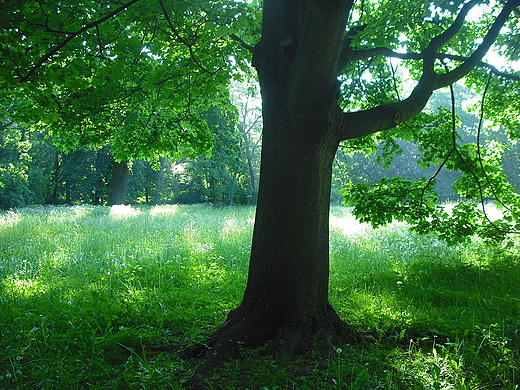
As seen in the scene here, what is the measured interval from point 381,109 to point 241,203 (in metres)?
31.2

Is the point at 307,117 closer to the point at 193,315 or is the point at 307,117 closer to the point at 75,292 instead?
the point at 193,315

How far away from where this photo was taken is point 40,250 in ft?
27.0

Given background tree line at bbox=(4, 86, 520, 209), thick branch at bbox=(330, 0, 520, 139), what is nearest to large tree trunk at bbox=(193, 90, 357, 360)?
thick branch at bbox=(330, 0, 520, 139)

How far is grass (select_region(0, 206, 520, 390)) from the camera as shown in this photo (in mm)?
3154

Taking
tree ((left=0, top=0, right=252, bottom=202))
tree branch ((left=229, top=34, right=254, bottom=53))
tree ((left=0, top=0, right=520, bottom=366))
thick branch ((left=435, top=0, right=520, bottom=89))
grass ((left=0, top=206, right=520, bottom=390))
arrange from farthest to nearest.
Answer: thick branch ((left=435, top=0, right=520, bottom=89))
tree branch ((left=229, top=34, right=254, bottom=53))
tree ((left=0, top=0, right=252, bottom=202))
tree ((left=0, top=0, right=520, bottom=366))
grass ((left=0, top=206, right=520, bottom=390))

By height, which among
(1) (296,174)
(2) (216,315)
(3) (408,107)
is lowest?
(2) (216,315)

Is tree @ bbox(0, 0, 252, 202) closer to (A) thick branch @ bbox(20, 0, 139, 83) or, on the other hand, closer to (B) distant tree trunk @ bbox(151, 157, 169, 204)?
(A) thick branch @ bbox(20, 0, 139, 83)

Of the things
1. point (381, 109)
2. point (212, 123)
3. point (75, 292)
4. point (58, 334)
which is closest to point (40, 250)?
point (75, 292)

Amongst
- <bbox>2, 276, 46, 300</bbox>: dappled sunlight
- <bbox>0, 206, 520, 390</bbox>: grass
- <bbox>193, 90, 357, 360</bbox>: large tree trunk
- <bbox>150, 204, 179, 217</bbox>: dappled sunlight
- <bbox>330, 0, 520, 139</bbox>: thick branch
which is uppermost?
<bbox>330, 0, 520, 139</bbox>: thick branch

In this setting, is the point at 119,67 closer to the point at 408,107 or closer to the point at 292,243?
the point at 292,243

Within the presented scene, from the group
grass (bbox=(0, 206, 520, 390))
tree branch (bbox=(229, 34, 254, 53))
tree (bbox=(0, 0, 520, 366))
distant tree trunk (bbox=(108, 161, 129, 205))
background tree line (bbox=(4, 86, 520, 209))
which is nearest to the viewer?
grass (bbox=(0, 206, 520, 390))

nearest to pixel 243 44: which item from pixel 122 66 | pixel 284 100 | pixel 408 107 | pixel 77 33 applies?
pixel 284 100

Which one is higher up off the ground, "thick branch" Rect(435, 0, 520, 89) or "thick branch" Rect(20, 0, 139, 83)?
"thick branch" Rect(435, 0, 520, 89)

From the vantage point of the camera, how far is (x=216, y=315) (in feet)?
15.4
